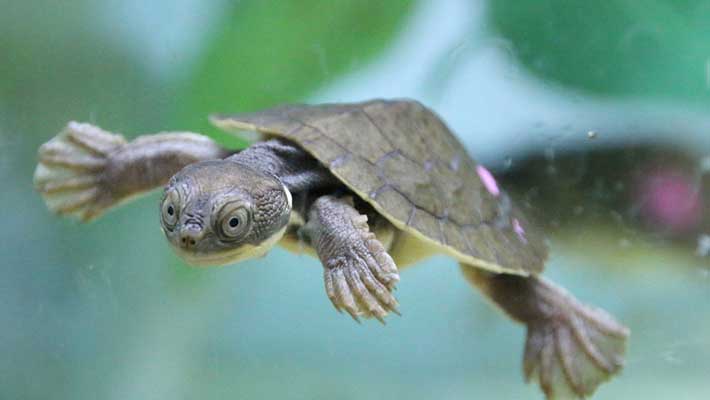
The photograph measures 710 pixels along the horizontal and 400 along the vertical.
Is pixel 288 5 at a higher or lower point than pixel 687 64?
lower

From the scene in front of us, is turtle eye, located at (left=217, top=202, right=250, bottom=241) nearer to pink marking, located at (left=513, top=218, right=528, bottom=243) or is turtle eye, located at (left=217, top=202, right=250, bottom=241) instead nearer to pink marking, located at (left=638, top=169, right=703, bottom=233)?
pink marking, located at (left=513, top=218, right=528, bottom=243)

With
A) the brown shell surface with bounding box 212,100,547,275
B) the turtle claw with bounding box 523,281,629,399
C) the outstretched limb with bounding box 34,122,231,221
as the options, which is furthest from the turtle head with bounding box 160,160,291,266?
the turtle claw with bounding box 523,281,629,399

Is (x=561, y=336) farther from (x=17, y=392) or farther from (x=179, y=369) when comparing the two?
(x=17, y=392)

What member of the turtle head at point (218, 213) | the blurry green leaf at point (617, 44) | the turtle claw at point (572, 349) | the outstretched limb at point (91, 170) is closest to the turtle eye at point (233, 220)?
the turtle head at point (218, 213)

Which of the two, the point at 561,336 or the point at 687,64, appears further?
the point at 687,64

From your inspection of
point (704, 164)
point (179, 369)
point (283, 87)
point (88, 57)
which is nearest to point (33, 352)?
point (179, 369)

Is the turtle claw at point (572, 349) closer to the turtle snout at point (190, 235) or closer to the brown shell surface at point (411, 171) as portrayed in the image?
the brown shell surface at point (411, 171)

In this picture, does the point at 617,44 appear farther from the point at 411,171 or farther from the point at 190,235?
the point at 190,235
